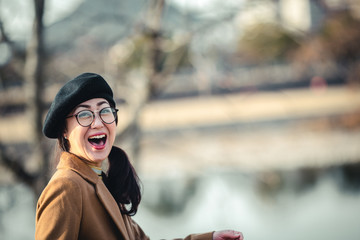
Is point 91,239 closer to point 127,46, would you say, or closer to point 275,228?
point 127,46

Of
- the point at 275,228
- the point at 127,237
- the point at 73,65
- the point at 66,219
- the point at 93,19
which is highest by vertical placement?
the point at 93,19

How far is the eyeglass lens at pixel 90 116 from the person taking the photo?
138 cm

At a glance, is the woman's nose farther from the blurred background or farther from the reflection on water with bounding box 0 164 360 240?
the reflection on water with bounding box 0 164 360 240

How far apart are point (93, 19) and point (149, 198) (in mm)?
5577

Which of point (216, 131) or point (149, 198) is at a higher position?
point (216, 131)

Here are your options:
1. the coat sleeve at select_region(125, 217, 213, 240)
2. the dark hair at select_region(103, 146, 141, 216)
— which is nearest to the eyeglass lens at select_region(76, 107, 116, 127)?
the dark hair at select_region(103, 146, 141, 216)

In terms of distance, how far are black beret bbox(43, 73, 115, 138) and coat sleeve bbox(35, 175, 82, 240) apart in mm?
211

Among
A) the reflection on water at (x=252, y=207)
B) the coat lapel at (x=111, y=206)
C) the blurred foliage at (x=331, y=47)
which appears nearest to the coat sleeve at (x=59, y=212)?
the coat lapel at (x=111, y=206)

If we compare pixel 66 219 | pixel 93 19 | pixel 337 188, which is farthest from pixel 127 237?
pixel 337 188

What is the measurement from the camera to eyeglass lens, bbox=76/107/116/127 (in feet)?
4.54

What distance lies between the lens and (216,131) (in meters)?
17.3

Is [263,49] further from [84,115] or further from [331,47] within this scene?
[84,115]

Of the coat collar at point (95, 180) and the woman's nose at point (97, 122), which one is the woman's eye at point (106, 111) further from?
the coat collar at point (95, 180)

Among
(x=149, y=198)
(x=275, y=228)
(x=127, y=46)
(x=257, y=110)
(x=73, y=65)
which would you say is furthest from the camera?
(x=257, y=110)
